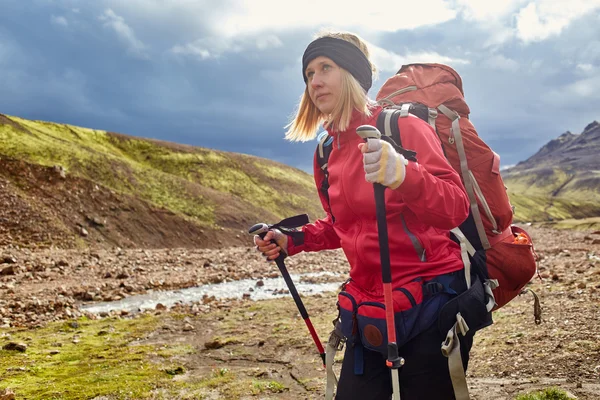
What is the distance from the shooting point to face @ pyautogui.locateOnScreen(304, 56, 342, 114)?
3527mm

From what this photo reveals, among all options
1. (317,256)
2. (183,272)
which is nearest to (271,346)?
(183,272)

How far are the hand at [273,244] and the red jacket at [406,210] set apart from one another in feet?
3.35

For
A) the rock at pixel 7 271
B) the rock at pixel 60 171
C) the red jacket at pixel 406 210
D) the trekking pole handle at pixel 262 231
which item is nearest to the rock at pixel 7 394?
the trekking pole handle at pixel 262 231

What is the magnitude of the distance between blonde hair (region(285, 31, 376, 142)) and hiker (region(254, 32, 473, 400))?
0.01m

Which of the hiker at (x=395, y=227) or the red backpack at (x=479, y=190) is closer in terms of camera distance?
the hiker at (x=395, y=227)

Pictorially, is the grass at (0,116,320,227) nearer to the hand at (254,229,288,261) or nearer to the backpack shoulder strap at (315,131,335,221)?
the hand at (254,229,288,261)

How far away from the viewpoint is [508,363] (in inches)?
287

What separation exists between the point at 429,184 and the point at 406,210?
1.26 feet

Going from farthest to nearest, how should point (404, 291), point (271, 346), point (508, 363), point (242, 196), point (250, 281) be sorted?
point (242, 196)
point (250, 281)
point (271, 346)
point (508, 363)
point (404, 291)

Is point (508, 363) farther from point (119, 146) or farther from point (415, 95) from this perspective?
point (119, 146)

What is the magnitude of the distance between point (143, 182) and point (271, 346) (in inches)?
1743

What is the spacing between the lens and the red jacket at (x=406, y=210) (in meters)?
2.83

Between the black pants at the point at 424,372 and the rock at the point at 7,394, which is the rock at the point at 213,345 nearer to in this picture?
the rock at the point at 7,394

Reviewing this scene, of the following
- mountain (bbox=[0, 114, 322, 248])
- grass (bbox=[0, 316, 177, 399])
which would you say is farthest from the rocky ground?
mountain (bbox=[0, 114, 322, 248])
